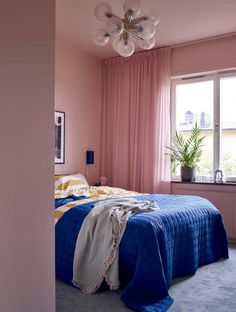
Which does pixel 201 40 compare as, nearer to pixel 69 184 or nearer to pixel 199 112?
pixel 199 112

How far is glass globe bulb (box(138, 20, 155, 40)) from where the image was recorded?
290 cm

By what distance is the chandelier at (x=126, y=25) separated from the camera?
2807 millimetres

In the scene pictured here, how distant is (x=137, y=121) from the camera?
5055 mm

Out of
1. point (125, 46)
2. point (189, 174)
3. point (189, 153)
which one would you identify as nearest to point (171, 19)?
point (125, 46)

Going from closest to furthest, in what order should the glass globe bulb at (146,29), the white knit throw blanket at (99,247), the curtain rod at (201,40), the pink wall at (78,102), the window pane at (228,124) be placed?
1. the white knit throw blanket at (99,247)
2. the glass globe bulb at (146,29)
3. the curtain rod at (201,40)
4. the window pane at (228,124)
5. the pink wall at (78,102)

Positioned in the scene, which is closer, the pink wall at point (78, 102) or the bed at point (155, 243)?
the bed at point (155, 243)

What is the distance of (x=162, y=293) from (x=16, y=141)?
1.76 m

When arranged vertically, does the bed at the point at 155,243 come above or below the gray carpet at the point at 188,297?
above

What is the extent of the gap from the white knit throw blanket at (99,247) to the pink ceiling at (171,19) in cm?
229

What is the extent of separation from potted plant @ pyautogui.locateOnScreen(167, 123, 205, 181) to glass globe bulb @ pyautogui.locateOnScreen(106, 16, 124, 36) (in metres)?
2.26

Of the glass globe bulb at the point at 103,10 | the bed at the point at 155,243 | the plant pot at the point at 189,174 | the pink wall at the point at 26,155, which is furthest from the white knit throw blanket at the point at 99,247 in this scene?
the plant pot at the point at 189,174

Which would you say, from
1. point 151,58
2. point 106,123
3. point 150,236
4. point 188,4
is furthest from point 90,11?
point 150,236

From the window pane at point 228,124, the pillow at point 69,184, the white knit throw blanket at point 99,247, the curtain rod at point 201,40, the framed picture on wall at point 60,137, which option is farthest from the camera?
the framed picture on wall at point 60,137

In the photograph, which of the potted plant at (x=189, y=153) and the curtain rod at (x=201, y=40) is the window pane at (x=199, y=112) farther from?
the curtain rod at (x=201, y=40)
